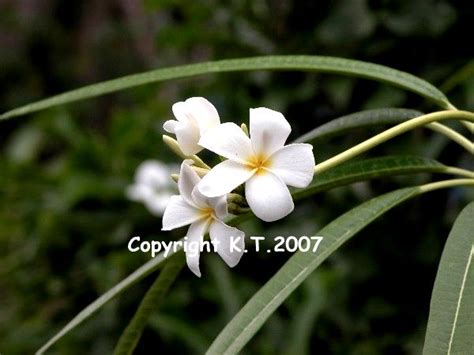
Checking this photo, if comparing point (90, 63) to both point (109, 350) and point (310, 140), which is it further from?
point (310, 140)

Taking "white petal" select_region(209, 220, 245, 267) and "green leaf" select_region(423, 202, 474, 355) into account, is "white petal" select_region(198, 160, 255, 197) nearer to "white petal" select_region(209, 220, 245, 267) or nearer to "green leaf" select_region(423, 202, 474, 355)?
"white petal" select_region(209, 220, 245, 267)

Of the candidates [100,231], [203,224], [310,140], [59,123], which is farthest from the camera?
[59,123]

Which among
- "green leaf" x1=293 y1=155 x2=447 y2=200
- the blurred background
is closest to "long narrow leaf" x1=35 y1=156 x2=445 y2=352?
"green leaf" x1=293 y1=155 x2=447 y2=200

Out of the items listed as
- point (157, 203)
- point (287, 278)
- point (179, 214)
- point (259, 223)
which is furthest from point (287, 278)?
point (157, 203)

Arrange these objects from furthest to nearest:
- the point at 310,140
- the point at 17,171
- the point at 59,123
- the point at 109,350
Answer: the point at 59,123, the point at 17,171, the point at 109,350, the point at 310,140

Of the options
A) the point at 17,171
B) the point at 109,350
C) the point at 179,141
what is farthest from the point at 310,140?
the point at 17,171

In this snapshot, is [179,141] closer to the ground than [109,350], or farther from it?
closer to the ground
